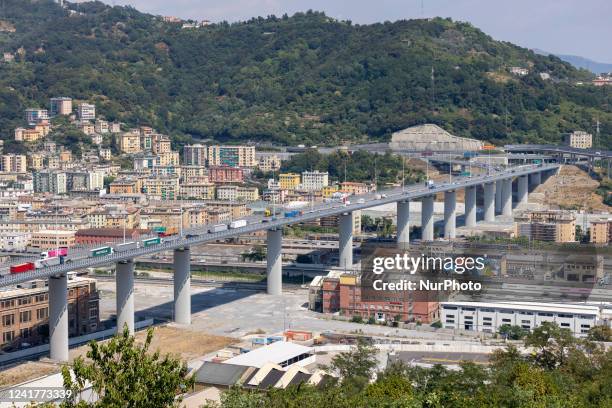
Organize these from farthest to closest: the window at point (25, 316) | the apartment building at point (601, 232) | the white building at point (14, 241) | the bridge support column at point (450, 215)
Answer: the bridge support column at point (450, 215) < the apartment building at point (601, 232) < the white building at point (14, 241) < the window at point (25, 316)

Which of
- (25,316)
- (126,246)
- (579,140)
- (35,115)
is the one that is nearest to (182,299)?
(126,246)

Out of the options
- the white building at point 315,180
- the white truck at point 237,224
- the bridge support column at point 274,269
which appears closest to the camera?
the white truck at point 237,224

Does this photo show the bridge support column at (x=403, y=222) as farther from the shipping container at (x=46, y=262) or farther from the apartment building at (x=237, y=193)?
the shipping container at (x=46, y=262)

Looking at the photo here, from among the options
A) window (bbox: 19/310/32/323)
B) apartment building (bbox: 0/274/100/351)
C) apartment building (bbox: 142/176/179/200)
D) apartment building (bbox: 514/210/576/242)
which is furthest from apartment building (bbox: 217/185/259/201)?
window (bbox: 19/310/32/323)

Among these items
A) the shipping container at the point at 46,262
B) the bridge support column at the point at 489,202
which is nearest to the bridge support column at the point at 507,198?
the bridge support column at the point at 489,202

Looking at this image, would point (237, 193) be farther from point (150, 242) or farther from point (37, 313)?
point (37, 313)

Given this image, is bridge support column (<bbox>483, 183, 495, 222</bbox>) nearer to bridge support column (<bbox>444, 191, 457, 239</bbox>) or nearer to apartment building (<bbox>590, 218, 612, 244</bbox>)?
bridge support column (<bbox>444, 191, 457, 239</bbox>)
